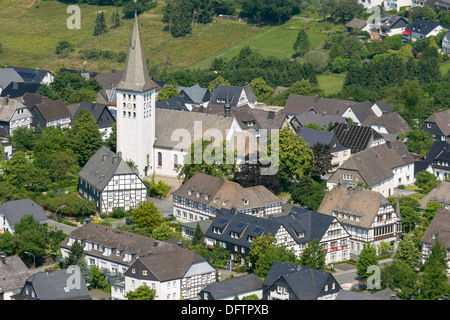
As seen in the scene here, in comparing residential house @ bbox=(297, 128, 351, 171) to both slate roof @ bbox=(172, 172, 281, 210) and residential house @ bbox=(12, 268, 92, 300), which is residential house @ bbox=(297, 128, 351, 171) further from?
residential house @ bbox=(12, 268, 92, 300)

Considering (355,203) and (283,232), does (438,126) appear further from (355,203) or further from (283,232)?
(283,232)

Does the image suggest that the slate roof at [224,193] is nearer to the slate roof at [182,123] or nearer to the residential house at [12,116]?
the slate roof at [182,123]

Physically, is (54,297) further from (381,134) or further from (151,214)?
(381,134)

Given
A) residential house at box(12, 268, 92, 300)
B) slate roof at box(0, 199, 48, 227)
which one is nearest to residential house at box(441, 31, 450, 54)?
slate roof at box(0, 199, 48, 227)

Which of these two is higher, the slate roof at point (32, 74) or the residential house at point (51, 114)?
the residential house at point (51, 114)

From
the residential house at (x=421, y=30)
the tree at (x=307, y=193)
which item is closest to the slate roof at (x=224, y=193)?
the tree at (x=307, y=193)
